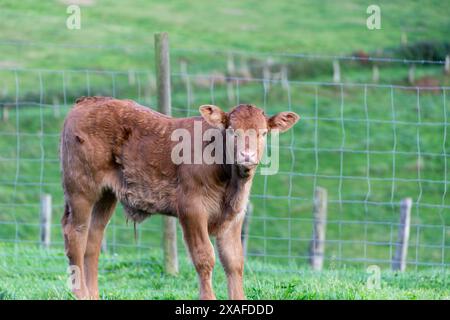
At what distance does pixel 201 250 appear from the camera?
826cm

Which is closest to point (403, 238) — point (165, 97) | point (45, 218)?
point (165, 97)

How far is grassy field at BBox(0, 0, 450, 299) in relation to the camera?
Result: 1567 cm

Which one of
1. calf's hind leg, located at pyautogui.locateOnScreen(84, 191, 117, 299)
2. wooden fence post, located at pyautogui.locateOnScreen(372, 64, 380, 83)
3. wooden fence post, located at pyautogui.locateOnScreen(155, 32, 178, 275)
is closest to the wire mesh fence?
wooden fence post, located at pyautogui.locateOnScreen(372, 64, 380, 83)

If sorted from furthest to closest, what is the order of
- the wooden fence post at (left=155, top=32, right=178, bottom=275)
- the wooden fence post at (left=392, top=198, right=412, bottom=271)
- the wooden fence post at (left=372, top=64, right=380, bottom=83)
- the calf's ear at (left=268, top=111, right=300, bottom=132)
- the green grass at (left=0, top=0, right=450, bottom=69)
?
the green grass at (left=0, top=0, right=450, bottom=69) → the wooden fence post at (left=372, top=64, right=380, bottom=83) → the wooden fence post at (left=392, top=198, right=412, bottom=271) → the wooden fence post at (left=155, top=32, right=178, bottom=275) → the calf's ear at (left=268, top=111, right=300, bottom=132)

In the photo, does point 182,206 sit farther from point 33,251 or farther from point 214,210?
point 33,251

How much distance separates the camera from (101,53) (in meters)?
42.8

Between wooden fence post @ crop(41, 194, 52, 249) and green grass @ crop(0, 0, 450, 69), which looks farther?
green grass @ crop(0, 0, 450, 69)

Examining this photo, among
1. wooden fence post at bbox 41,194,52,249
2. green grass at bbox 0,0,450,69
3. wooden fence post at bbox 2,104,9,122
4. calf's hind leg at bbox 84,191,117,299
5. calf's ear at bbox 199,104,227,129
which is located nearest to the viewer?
calf's ear at bbox 199,104,227,129

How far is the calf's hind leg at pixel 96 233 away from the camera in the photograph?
9195 millimetres

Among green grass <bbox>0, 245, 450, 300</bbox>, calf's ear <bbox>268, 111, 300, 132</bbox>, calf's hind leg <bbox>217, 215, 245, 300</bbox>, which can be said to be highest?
calf's ear <bbox>268, 111, 300, 132</bbox>

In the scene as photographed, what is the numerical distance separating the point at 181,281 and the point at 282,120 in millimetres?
2982

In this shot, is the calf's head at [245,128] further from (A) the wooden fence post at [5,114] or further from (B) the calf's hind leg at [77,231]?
(A) the wooden fence post at [5,114]

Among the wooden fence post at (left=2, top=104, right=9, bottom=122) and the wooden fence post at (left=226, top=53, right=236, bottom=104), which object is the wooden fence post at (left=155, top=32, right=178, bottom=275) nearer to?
the wooden fence post at (left=2, top=104, right=9, bottom=122)
